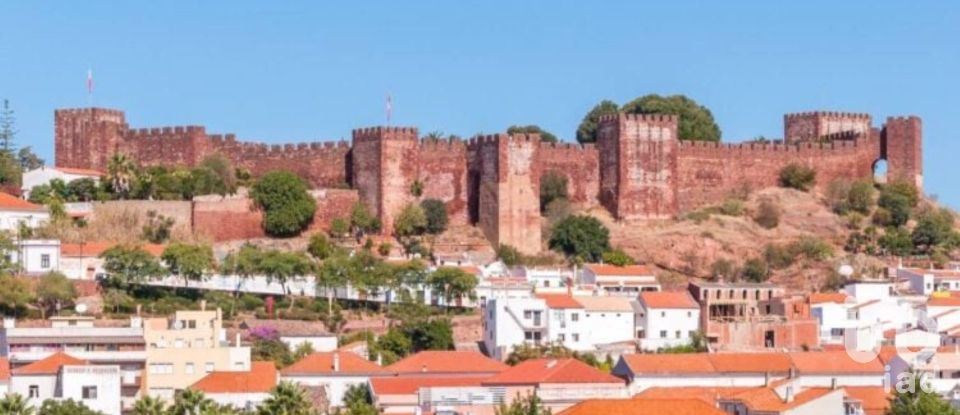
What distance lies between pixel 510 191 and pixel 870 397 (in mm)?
23845

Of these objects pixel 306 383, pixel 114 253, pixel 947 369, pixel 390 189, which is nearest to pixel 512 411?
pixel 306 383

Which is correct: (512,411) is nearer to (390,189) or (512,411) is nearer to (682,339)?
(682,339)

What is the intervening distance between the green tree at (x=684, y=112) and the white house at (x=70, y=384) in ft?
118

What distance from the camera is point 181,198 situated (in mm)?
78438

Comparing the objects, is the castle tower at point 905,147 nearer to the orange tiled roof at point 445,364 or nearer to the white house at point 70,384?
the orange tiled roof at point 445,364

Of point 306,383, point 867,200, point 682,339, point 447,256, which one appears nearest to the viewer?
point 306,383

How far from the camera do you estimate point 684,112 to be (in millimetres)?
90875

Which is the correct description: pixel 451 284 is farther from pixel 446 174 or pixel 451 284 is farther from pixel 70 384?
pixel 70 384

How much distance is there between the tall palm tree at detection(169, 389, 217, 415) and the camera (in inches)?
2009

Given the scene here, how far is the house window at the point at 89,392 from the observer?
2149 inches

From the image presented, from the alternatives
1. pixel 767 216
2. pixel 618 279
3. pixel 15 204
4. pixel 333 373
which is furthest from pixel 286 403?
pixel 767 216

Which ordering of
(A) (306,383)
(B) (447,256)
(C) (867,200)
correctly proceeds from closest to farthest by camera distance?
1. (A) (306,383)
2. (B) (447,256)
3. (C) (867,200)

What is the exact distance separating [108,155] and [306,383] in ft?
88.9

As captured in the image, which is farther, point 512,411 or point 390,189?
point 390,189
